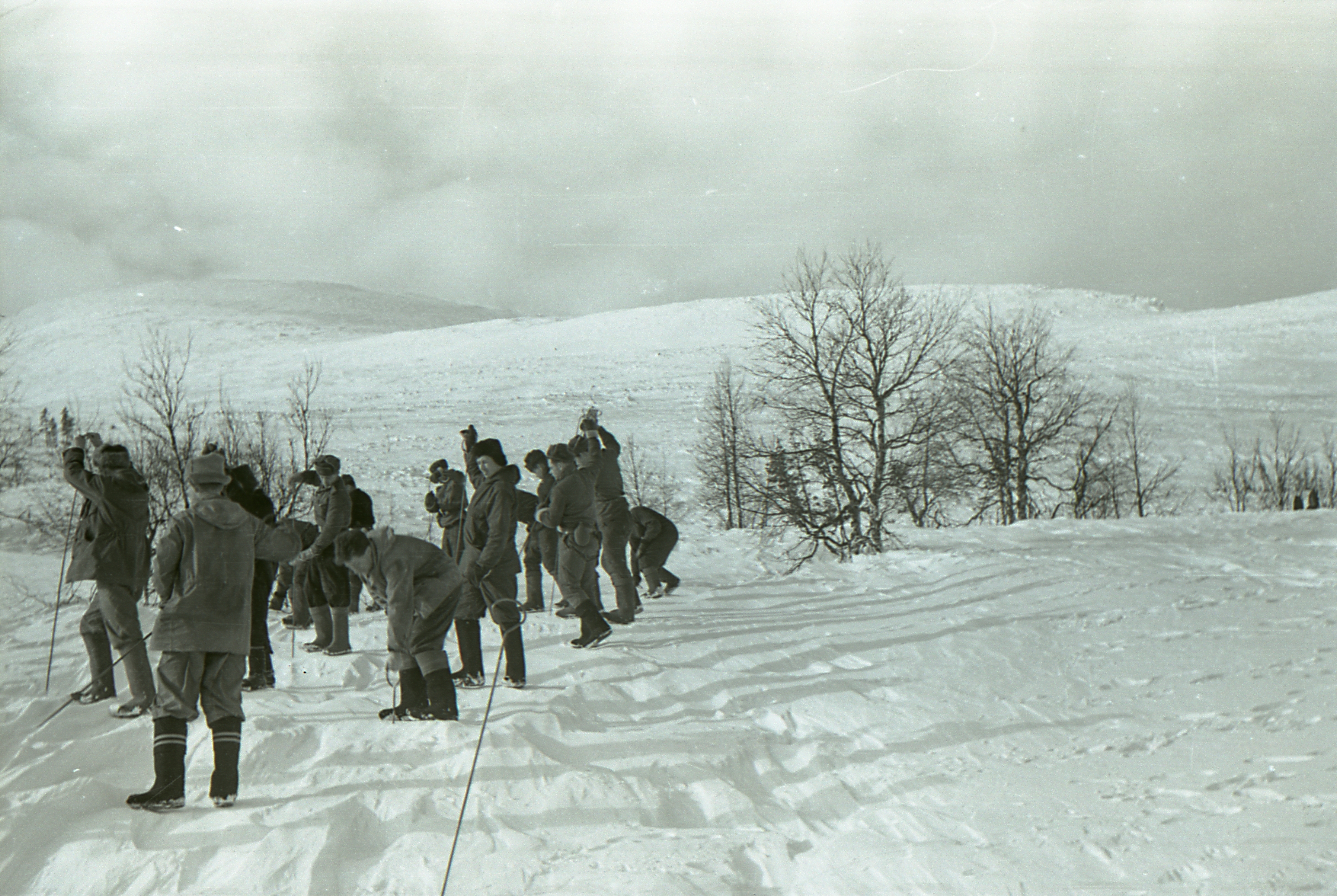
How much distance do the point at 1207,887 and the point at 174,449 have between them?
15798 mm

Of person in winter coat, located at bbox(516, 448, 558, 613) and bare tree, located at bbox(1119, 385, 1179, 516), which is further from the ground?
person in winter coat, located at bbox(516, 448, 558, 613)

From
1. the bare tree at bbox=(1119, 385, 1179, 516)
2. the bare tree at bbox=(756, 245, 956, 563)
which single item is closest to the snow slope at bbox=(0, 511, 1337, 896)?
the bare tree at bbox=(756, 245, 956, 563)

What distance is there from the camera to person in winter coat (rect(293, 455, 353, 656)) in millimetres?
7977

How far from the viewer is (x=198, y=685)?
4.86 metres

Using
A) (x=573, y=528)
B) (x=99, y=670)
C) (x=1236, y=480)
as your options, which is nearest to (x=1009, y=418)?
(x=1236, y=480)

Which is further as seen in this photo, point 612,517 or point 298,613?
point 612,517

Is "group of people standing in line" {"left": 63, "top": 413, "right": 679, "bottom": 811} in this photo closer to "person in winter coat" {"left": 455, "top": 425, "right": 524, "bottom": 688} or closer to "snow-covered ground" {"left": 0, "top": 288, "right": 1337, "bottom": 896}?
"person in winter coat" {"left": 455, "top": 425, "right": 524, "bottom": 688}

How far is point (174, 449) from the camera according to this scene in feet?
52.1

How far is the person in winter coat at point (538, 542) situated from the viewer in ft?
31.3

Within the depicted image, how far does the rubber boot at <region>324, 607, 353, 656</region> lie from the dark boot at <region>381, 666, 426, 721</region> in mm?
2263

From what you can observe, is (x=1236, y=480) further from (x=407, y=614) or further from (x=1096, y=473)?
(x=407, y=614)

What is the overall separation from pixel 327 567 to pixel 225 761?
369 cm

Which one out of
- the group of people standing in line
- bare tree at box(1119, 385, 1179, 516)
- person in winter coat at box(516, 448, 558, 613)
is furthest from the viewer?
bare tree at box(1119, 385, 1179, 516)

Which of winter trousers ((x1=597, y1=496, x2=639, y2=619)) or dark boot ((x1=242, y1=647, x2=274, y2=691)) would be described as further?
winter trousers ((x1=597, y1=496, x2=639, y2=619))
